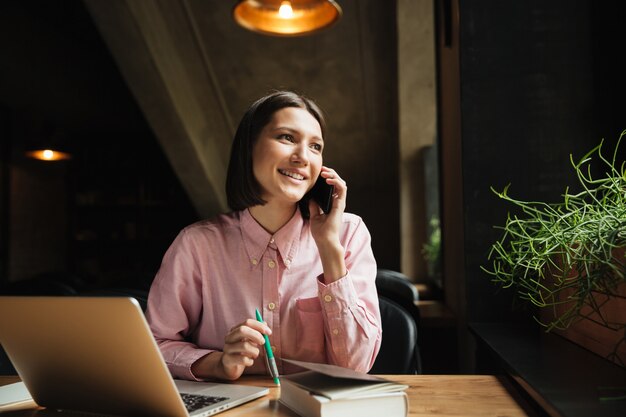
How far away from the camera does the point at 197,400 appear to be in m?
1.06

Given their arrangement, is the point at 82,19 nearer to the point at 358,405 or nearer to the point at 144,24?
the point at 144,24

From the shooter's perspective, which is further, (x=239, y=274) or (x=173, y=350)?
(x=239, y=274)

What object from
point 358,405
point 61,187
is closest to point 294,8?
point 358,405

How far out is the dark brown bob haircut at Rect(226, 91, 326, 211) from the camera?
152 centimetres

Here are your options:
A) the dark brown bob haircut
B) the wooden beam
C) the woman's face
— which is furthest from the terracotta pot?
the wooden beam

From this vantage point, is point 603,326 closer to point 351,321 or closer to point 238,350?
point 351,321

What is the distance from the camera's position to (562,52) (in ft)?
6.32

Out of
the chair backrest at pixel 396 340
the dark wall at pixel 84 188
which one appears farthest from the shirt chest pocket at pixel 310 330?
the dark wall at pixel 84 188

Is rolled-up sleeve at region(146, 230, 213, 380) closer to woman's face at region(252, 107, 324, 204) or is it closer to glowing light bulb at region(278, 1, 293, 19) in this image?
woman's face at region(252, 107, 324, 204)

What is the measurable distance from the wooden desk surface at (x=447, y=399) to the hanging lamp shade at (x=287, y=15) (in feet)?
7.17

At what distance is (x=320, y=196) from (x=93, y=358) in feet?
2.47

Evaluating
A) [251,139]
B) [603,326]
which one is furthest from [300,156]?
[603,326]

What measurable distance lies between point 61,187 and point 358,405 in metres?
9.12

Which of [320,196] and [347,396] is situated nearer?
[347,396]
